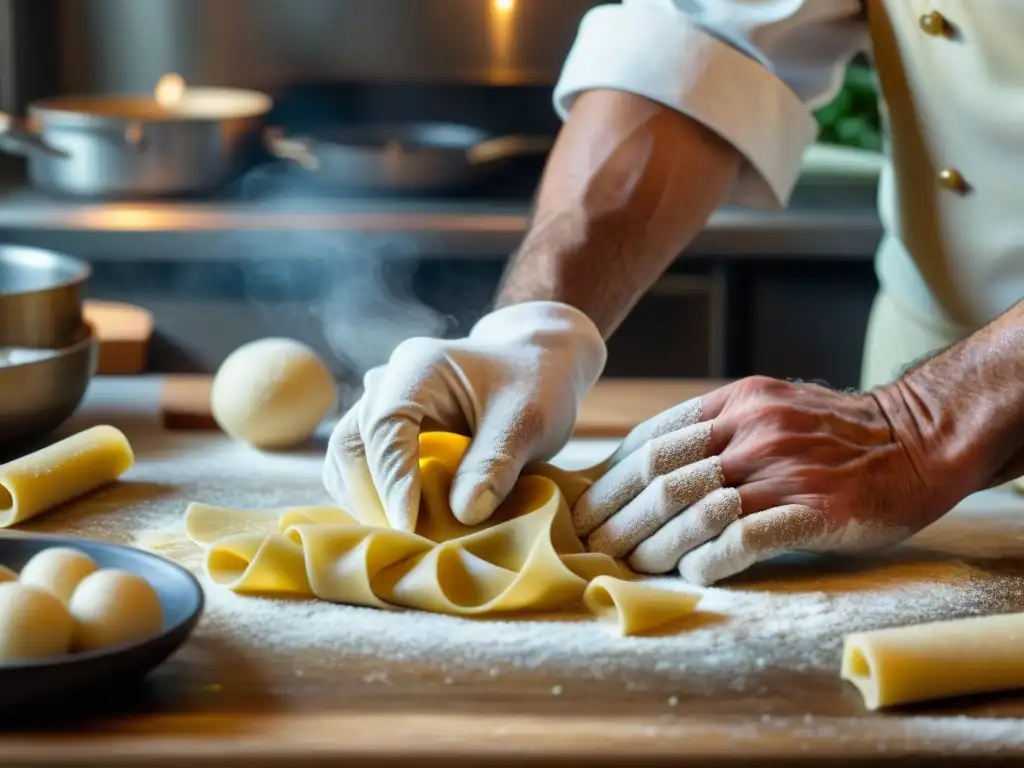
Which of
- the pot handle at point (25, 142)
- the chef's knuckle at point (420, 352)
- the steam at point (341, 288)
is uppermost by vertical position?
the pot handle at point (25, 142)

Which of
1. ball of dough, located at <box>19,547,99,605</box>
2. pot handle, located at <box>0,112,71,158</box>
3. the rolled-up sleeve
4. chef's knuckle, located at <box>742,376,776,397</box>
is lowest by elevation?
ball of dough, located at <box>19,547,99,605</box>

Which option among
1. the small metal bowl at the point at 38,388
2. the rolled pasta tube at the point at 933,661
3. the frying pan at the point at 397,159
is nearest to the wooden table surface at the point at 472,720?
the rolled pasta tube at the point at 933,661

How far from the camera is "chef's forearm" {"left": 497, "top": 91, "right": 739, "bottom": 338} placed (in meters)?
1.62

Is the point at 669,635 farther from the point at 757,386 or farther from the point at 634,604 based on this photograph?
the point at 757,386

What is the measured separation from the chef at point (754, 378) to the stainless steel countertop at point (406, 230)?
53cm

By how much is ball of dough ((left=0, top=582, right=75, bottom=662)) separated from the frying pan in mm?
1820

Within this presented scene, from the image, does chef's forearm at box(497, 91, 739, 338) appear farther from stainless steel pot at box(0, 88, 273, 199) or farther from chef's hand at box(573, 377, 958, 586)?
stainless steel pot at box(0, 88, 273, 199)

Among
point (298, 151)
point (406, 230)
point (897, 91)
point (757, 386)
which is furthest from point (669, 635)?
point (298, 151)

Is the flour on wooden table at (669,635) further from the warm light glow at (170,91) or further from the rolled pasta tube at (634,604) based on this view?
the warm light glow at (170,91)

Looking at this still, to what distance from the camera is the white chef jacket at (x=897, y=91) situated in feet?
5.57

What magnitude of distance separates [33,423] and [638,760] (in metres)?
0.86

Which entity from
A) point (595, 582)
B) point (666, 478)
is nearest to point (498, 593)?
point (595, 582)

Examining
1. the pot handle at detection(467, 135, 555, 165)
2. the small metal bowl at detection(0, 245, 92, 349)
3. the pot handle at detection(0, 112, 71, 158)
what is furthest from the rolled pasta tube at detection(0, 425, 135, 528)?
the pot handle at detection(467, 135, 555, 165)

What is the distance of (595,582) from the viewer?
1188mm
